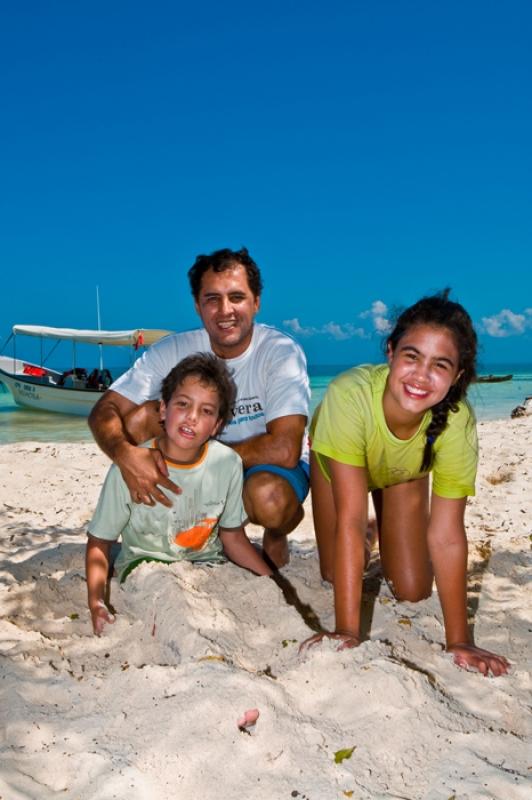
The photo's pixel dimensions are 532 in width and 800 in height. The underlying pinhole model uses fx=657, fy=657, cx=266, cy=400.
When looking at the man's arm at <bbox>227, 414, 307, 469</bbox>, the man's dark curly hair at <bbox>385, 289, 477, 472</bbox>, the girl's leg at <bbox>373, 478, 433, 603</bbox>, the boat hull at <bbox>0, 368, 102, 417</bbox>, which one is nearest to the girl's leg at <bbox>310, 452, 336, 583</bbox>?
the man's arm at <bbox>227, 414, 307, 469</bbox>

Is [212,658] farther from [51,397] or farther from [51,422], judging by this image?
[51,397]

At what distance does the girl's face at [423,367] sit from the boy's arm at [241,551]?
3.98 feet

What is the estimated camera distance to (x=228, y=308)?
150 inches

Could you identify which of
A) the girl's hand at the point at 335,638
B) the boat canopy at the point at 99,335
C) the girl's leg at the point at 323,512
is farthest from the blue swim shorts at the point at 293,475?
the boat canopy at the point at 99,335

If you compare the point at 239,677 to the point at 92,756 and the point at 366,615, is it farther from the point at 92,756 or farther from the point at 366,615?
the point at 366,615

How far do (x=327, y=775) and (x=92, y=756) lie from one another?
721 millimetres

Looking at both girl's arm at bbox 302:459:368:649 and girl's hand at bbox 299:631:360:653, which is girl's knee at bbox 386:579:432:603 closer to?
girl's arm at bbox 302:459:368:649

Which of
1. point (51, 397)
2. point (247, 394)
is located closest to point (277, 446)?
point (247, 394)

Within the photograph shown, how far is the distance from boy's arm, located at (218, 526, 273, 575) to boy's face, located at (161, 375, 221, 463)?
1.73ft

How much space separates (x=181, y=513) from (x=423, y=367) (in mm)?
1373

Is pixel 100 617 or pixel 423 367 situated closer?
pixel 423 367

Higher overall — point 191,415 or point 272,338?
point 272,338

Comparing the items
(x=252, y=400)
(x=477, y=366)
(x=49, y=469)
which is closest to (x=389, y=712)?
(x=477, y=366)

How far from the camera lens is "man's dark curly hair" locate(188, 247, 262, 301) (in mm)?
3879
